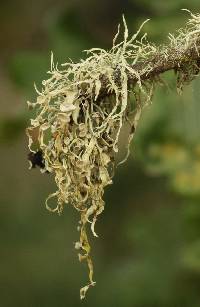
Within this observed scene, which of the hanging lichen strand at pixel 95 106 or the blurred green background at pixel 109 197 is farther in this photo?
the blurred green background at pixel 109 197

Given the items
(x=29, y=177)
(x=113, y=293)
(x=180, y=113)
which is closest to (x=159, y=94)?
(x=180, y=113)

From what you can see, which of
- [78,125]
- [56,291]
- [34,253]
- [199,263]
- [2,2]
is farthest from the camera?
[2,2]

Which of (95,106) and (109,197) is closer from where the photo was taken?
(95,106)

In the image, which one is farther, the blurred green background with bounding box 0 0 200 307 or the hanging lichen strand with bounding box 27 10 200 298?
the blurred green background with bounding box 0 0 200 307

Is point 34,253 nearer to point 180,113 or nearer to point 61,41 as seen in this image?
point 61,41
